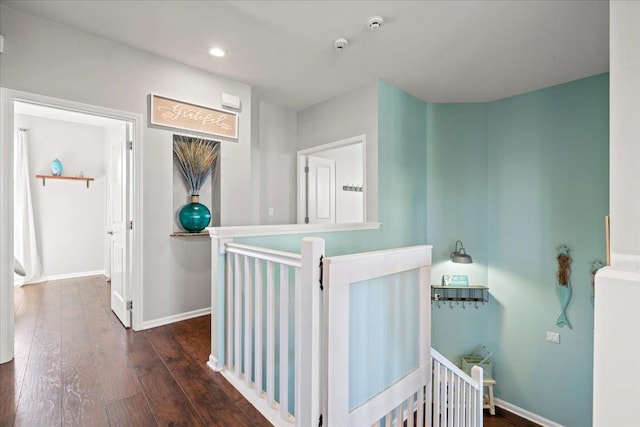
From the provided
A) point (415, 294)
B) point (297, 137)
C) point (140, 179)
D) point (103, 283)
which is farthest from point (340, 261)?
point (103, 283)

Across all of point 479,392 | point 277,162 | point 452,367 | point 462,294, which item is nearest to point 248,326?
point 452,367

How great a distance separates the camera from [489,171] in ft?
13.1

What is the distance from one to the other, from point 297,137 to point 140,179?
2.33 m

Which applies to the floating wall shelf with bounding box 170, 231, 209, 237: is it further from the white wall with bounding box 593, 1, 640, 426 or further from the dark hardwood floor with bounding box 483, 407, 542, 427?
the dark hardwood floor with bounding box 483, 407, 542, 427

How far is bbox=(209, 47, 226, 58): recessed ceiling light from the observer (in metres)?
2.63

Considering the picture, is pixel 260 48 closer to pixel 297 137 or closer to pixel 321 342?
pixel 297 137

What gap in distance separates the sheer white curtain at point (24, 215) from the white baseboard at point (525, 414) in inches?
258

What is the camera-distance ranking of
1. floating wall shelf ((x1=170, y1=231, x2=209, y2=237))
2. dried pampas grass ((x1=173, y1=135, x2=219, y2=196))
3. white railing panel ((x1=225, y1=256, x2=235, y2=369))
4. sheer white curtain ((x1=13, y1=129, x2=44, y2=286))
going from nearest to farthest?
white railing panel ((x1=225, y1=256, x2=235, y2=369))
floating wall shelf ((x1=170, y1=231, x2=209, y2=237))
dried pampas grass ((x1=173, y1=135, x2=219, y2=196))
sheer white curtain ((x1=13, y1=129, x2=44, y2=286))

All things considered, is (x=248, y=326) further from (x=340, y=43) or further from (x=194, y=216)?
(x=340, y=43)

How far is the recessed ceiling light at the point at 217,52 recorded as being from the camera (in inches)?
104

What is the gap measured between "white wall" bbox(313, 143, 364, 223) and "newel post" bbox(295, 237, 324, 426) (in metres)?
3.52

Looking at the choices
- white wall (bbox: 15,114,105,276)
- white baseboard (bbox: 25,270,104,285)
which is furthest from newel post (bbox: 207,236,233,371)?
white wall (bbox: 15,114,105,276)

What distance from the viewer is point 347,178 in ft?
17.1

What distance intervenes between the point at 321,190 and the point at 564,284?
10.6ft
